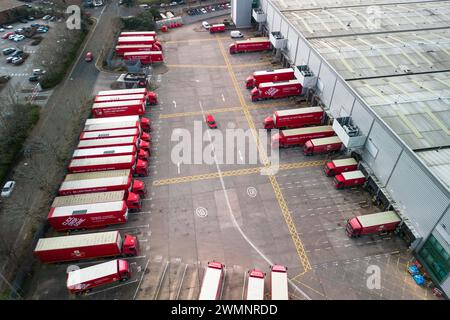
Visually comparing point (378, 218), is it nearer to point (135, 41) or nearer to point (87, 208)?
point (87, 208)


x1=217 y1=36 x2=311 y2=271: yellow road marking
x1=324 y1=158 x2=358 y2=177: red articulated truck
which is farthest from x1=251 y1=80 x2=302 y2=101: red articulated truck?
x1=324 y1=158 x2=358 y2=177: red articulated truck

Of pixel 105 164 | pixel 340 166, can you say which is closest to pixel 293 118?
pixel 340 166

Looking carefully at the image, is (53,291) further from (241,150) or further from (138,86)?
(138,86)

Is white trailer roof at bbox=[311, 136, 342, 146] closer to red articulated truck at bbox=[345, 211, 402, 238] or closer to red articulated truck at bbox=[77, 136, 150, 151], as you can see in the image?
red articulated truck at bbox=[345, 211, 402, 238]

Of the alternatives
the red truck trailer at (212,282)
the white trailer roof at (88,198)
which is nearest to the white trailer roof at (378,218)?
the red truck trailer at (212,282)

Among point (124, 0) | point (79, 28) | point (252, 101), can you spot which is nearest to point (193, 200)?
point (252, 101)

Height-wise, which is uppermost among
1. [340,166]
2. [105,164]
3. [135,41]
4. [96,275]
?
[135,41]
